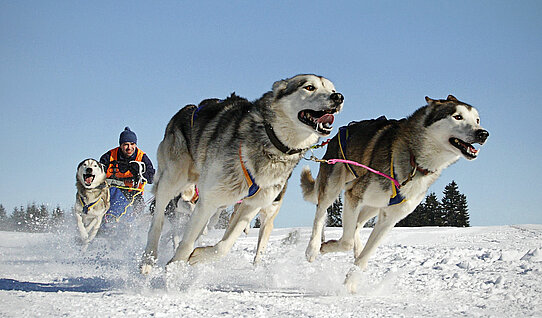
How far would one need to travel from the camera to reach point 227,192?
357 cm

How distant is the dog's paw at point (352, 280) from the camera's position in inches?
157

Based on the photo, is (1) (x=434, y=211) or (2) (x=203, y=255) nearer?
(2) (x=203, y=255)

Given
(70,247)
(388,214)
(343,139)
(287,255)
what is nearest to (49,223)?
(70,247)

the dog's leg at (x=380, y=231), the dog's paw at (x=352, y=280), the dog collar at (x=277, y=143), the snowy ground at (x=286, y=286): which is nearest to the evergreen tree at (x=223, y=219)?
the snowy ground at (x=286, y=286)

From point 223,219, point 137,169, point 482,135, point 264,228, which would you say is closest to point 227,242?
point 264,228

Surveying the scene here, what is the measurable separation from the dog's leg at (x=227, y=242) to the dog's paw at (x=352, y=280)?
3.21ft

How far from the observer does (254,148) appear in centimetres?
353

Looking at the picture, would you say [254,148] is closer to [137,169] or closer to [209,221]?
[209,221]

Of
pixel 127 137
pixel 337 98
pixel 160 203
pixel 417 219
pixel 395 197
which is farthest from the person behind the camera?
pixel 417 219

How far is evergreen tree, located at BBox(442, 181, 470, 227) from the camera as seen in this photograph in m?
27.4

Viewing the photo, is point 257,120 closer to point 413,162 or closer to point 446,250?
point 413,162

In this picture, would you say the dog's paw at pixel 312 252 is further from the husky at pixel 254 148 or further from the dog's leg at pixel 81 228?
the dog's leg at pixel 81 228

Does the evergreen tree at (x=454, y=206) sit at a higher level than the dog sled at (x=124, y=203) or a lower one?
lower

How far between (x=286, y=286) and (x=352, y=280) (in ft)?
2.16
